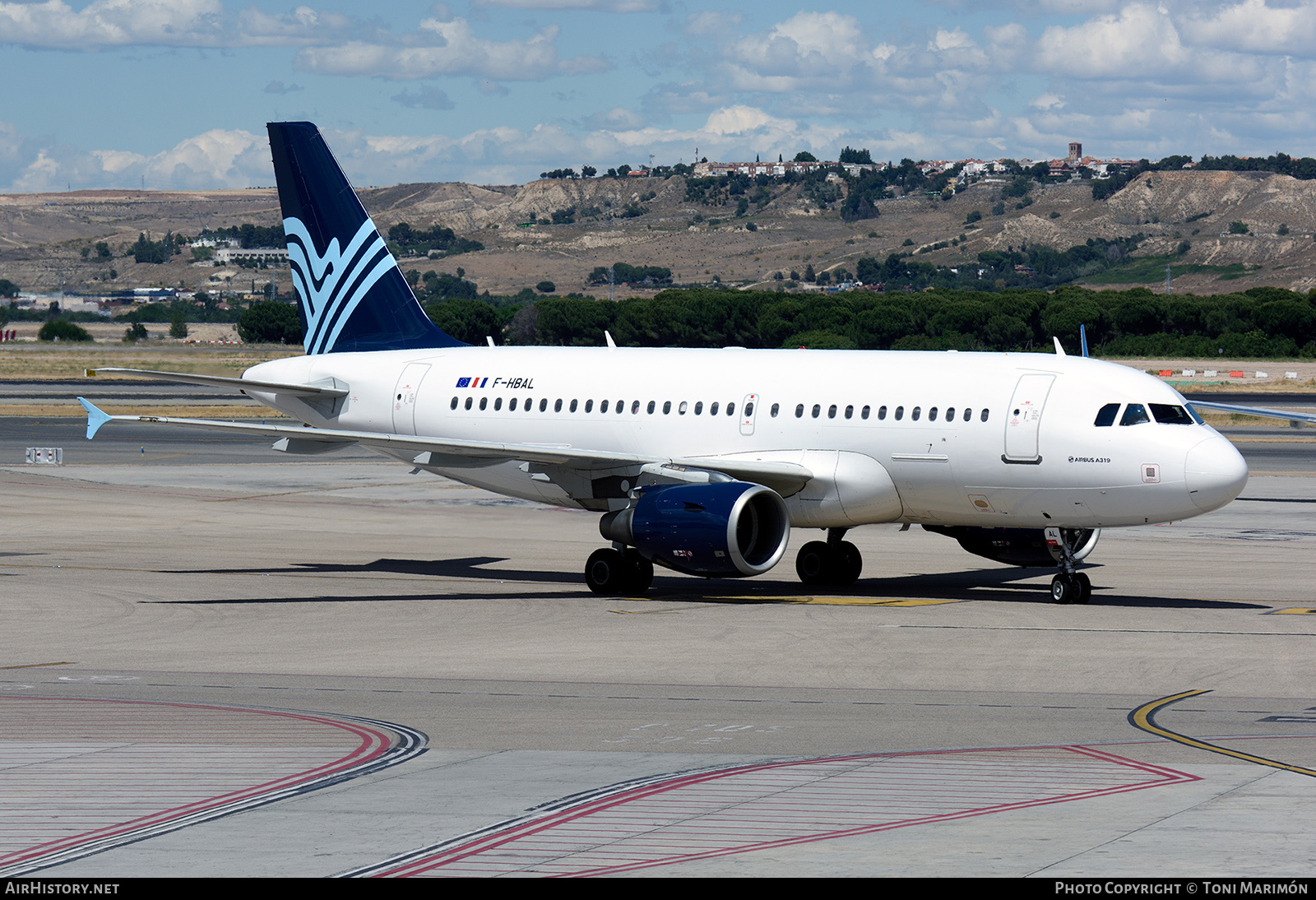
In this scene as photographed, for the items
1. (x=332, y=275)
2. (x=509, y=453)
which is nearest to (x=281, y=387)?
(x=332, y=275)

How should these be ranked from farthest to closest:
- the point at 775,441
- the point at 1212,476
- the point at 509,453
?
the point at 775,441
the point at 509,453
the point at 1212,476

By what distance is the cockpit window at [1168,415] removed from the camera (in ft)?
97.3

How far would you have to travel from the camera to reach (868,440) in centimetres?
3152

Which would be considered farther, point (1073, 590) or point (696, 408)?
point (696, 408)

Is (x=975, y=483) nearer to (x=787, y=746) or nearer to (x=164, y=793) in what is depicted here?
(x=787, y=746)

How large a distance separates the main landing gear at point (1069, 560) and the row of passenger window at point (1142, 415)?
94.8 inches

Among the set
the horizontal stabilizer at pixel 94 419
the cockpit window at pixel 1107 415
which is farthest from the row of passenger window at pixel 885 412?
the horizontal stabilizer at pixel 94 419

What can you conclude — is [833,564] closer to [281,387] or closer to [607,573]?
[607,573]

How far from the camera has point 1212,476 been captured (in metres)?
28.6

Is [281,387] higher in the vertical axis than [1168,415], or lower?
lower

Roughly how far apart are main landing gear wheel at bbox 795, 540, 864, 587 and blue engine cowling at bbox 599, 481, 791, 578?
11.9ft

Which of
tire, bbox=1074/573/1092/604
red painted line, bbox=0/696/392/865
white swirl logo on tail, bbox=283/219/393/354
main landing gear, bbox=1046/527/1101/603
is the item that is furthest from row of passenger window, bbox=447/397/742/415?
red painted line, bbox=0/696/392/865

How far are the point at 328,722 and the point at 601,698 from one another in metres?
3.62

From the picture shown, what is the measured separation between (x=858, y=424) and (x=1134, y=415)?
517 centimetres
